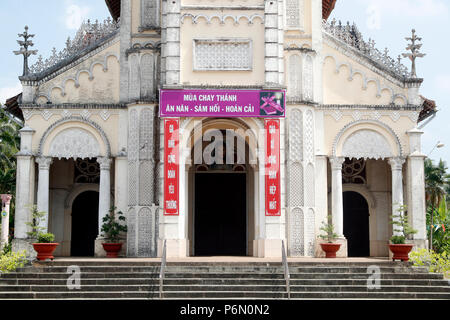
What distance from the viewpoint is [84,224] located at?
26.2 m

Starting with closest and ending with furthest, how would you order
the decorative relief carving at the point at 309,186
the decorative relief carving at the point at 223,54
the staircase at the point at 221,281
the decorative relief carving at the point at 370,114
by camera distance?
the staircase at the point at 221,281 < the decorative relief carving at the point at 223,54 < the decorative relief carving at the point at 309,186 < the decorative relief carving at the point at 370,114

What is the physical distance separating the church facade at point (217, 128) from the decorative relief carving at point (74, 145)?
0.12 ft

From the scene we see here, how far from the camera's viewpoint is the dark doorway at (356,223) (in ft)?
85.9

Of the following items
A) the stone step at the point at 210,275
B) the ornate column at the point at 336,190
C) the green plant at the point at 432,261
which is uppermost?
the ornate column at the point at 336,190

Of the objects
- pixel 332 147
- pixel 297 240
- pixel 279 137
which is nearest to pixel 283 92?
pixel 279 137

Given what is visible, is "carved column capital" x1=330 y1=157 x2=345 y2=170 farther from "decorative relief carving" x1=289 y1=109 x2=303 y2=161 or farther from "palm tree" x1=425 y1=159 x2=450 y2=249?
"palm tree" x1=425 y1=159 x2=450 y2=249

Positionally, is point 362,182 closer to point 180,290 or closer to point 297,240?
point 297,240

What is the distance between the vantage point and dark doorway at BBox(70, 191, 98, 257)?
25984 millimetres

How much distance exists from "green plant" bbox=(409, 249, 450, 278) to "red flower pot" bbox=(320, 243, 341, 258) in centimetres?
299

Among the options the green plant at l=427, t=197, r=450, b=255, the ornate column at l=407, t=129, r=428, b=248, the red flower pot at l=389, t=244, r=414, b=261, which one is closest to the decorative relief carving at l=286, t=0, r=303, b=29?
the ornate column at l=407, t=129, r=428, b=248

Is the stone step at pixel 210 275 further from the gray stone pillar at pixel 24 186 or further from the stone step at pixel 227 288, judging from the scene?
the gray stone pillar at pixel 24 186

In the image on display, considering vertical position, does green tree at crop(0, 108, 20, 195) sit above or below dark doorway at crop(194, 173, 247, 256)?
above

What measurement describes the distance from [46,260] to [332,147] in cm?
1086

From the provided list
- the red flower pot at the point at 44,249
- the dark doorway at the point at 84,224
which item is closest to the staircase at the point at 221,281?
the red flower pot at the point at 44,249
